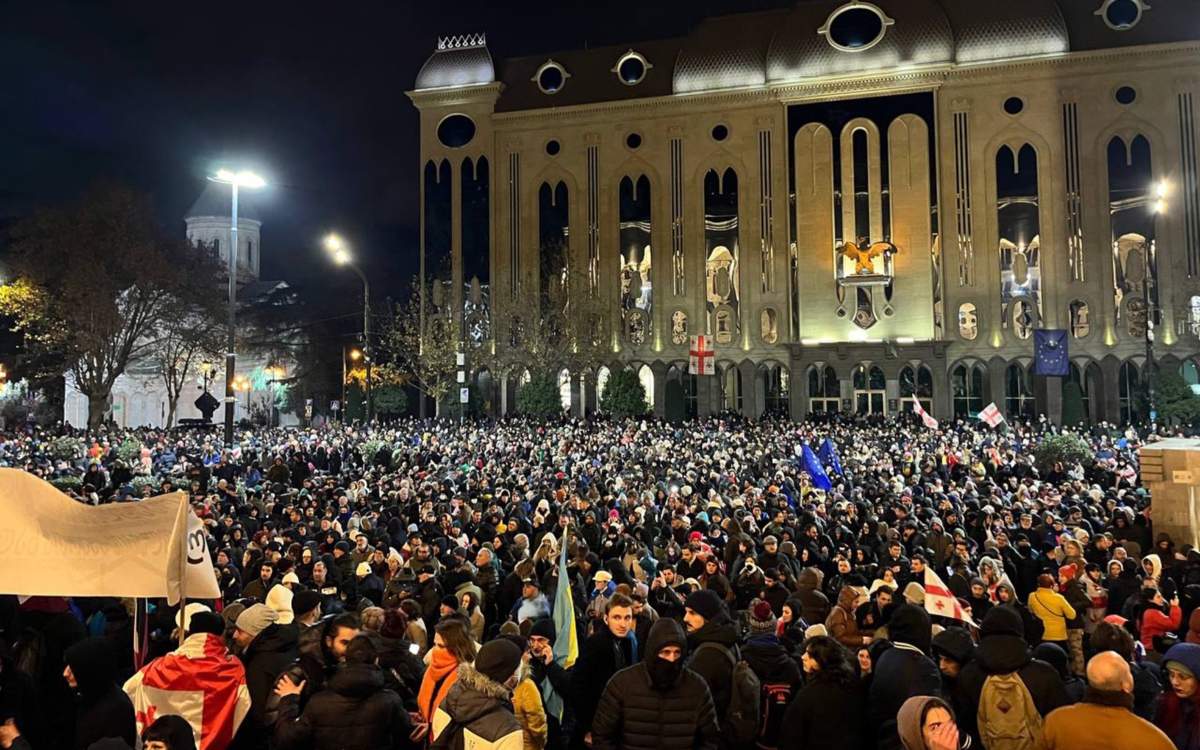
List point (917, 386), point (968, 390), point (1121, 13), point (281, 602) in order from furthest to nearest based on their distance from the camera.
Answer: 1. point (917, 386)
2. point (968, 390)
3. point (1121, 13)
4. point (281, 602)

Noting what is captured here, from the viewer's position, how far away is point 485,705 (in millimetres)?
4090

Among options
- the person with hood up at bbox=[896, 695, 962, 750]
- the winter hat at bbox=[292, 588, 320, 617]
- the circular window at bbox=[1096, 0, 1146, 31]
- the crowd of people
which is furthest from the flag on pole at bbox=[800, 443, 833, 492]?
the circular window at bbox=[1096, 0, 1146, 31]

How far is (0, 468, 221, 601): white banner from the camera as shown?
5914 millimetres

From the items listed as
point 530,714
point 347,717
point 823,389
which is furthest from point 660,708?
point 823,389

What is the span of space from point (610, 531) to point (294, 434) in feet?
78.3

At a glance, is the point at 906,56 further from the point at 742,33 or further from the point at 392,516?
the point at 392,516

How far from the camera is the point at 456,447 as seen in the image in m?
27.1

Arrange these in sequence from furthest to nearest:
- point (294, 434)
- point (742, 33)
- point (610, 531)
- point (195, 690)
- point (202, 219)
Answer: point (202, 219)
point (742, 33)
point (294, 434)
point (610, 531)
point (195, 690)

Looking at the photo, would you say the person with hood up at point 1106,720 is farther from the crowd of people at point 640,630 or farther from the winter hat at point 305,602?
the winter hat at point 305,602

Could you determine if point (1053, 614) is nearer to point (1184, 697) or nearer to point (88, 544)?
point (1184, 697)

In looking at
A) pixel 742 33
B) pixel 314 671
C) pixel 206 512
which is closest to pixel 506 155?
pixel 742 33

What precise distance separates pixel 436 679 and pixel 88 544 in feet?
9.10

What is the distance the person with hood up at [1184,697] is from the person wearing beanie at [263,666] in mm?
5023

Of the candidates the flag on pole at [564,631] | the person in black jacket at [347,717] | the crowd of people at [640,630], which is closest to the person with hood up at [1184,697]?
the crowd of people at [640,630]
